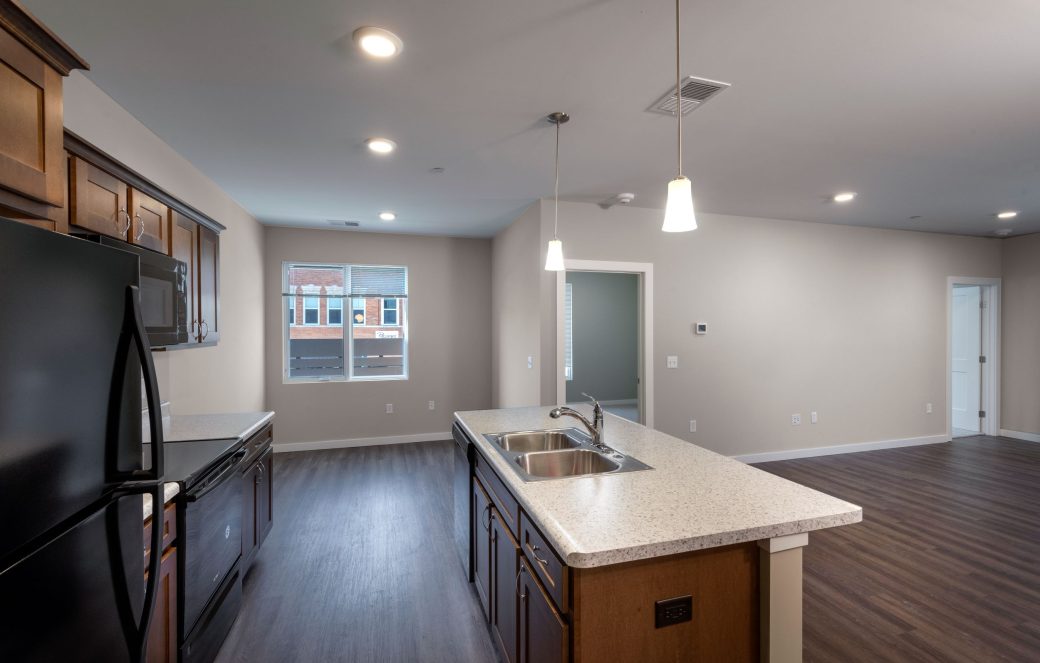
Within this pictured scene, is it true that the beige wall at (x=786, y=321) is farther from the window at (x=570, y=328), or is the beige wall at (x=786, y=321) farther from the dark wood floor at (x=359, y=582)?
the window at (x=570, y=328)

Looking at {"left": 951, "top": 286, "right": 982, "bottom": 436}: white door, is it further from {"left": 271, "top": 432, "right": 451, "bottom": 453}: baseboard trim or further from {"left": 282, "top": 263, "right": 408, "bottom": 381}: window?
{"left": 282, "top": 263, "right": 408, "bottom": 381}: window

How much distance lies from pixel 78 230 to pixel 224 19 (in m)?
0.99

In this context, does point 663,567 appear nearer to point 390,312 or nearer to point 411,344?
point 411,344

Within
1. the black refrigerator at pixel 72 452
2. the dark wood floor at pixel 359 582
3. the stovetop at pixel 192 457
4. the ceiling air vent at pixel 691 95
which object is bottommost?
the dark wood floor at pixel 359 582

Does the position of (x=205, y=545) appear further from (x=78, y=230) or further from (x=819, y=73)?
(x=819, y=73)

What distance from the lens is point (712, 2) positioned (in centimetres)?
163

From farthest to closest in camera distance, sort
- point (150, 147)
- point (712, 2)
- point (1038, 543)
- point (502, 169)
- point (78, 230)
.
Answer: point (502, 169), point (1038, 543), point (150, 147), point (78, 230), point (712, 2)

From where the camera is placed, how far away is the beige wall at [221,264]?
221 centimetres

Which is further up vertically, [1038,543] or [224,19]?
[224,19]

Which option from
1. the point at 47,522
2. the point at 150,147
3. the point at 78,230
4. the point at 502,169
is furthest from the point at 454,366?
the point at 47,522

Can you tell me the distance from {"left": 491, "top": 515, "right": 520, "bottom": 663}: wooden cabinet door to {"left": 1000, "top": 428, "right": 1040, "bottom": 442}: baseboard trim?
7.37m

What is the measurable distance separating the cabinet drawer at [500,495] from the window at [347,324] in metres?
3.65

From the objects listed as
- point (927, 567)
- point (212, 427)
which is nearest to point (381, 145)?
point (212, 427)

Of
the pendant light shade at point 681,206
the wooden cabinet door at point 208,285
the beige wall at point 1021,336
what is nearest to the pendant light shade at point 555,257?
the pendant light shade at point 681,206
